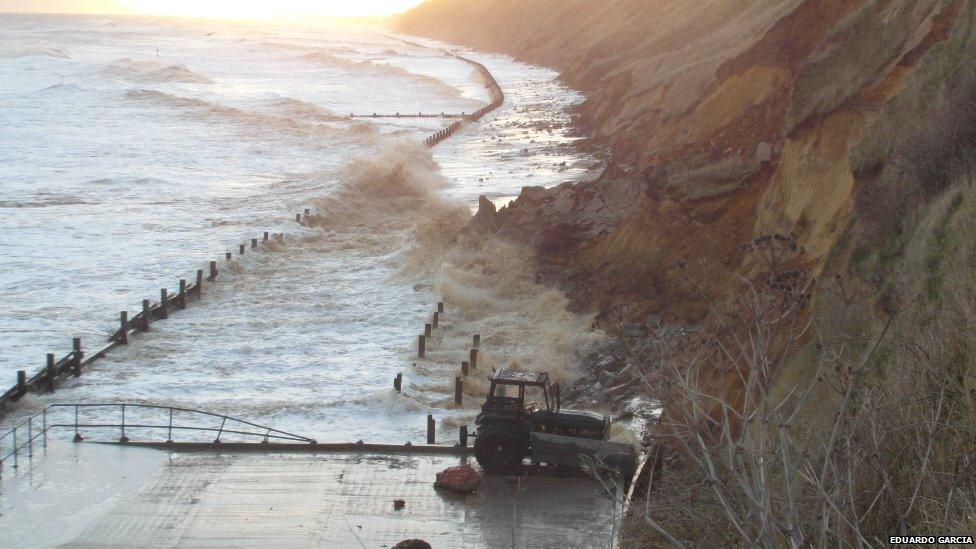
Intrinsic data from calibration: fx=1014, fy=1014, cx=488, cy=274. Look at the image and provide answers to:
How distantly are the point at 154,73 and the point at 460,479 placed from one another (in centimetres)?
10121

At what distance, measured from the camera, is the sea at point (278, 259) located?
1917 centimetres

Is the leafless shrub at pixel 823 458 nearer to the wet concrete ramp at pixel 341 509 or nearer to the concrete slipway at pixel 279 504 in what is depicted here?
the wet concrete ramp at pixel 341 509

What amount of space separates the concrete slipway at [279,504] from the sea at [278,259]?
2844 millimetres

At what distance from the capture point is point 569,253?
26.8m

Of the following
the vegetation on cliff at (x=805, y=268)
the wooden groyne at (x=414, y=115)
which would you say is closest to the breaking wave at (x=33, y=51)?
the wooden groyne at (x=414, y=115)

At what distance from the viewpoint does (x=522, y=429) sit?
42.9 ft

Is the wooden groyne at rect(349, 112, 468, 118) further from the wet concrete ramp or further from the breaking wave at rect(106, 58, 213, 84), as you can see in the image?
the wet concrete ramp

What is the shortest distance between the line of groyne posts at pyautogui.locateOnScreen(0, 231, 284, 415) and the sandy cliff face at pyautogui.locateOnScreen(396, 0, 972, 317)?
342 inches

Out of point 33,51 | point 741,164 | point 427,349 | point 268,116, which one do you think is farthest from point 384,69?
point 427,349

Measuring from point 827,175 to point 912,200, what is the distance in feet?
17.7

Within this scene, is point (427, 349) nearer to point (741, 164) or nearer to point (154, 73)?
point (741, 164)

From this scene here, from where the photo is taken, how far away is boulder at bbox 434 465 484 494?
1262cm

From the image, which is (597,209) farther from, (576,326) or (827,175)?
(827,175)

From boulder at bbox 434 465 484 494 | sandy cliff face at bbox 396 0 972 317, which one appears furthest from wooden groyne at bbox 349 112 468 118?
boulder at bbox 434 465 484 494
